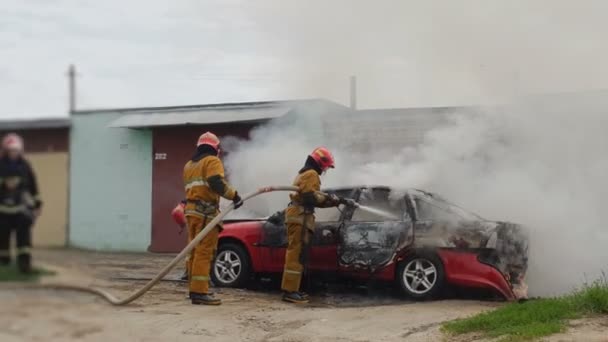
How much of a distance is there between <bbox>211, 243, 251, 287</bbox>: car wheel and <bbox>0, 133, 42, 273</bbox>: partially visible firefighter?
7019mm

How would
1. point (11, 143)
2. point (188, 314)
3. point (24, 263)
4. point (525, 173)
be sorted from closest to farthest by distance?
point (11, 143) < point (24, 263) < point (188, 314) < point (525, 173)

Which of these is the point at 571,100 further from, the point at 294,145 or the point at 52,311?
the point at 52,311

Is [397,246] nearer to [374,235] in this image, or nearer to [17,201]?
[374,235]

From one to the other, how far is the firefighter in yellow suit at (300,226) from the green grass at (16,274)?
6.28 meters

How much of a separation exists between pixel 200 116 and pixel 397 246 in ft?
27.3

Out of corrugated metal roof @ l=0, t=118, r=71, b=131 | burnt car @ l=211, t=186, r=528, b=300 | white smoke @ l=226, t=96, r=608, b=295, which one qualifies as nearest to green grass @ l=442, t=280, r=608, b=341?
burnt car @ l=211, t=186, r=528, b=300

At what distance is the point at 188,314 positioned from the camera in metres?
6.99

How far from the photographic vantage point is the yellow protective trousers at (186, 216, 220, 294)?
761 cm

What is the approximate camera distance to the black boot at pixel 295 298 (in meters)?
8.36

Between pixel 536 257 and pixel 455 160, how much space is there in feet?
6.55

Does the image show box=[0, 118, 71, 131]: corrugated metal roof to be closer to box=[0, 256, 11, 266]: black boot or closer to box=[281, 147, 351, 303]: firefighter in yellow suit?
box=[0, 256, 11, 266]: black boot

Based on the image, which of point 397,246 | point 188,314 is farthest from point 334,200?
point 188,314

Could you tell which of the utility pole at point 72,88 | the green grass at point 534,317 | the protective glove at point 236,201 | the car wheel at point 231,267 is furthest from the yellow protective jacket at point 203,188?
the utility pole at point 72,88

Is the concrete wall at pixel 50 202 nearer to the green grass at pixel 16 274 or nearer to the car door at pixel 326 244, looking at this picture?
the green grass at pixel 16 274
